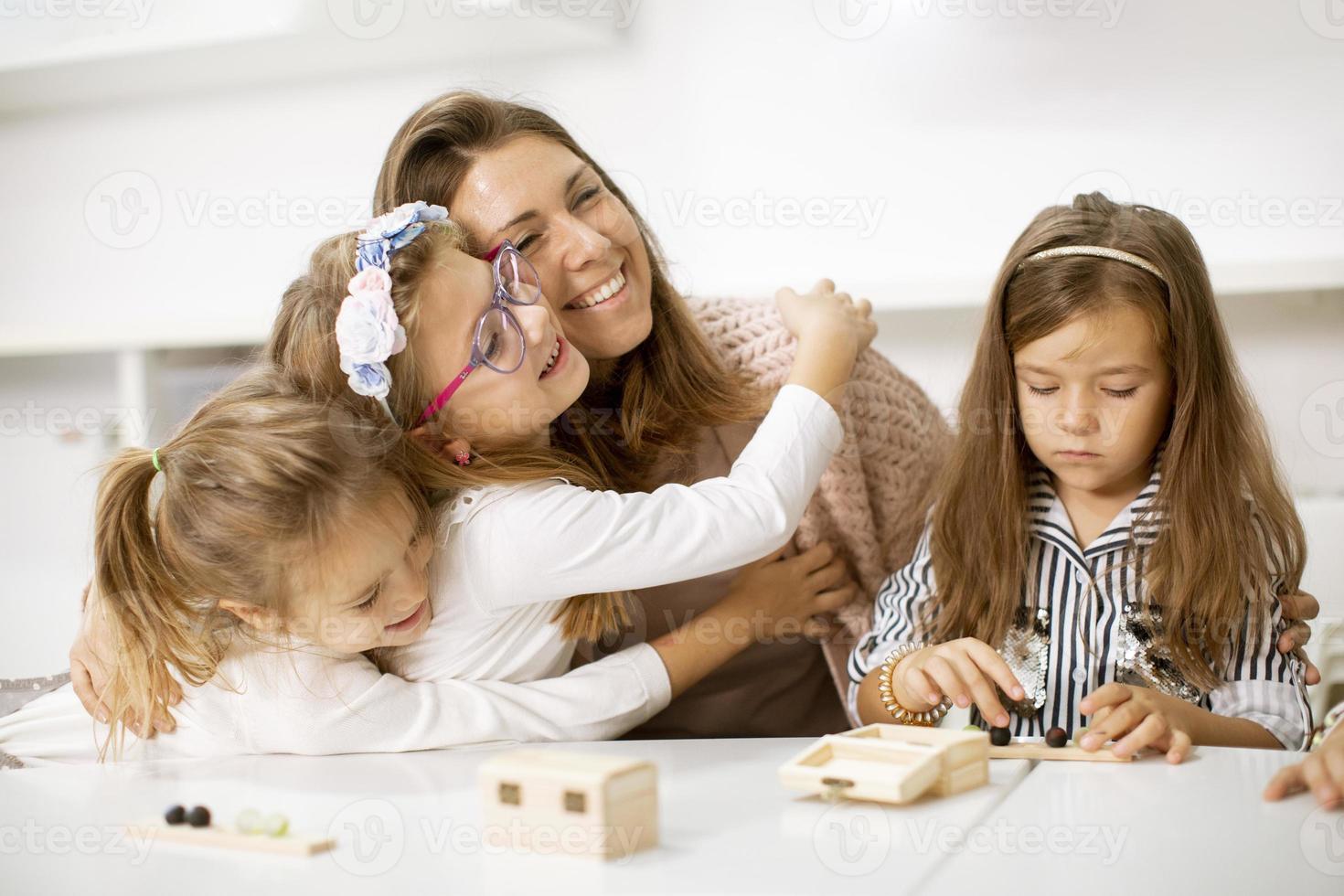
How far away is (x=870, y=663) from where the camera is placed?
1246 millimetres

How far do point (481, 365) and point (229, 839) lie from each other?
45 centimetres

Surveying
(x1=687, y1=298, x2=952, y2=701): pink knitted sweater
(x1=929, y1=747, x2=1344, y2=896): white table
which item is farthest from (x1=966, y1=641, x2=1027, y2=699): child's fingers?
(x1=687, y1=298, x2=952, y2=701): pink knitted sweater

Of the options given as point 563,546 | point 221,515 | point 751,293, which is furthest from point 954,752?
point 751,293

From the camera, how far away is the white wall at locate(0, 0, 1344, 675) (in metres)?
1.92

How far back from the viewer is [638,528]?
1011mm

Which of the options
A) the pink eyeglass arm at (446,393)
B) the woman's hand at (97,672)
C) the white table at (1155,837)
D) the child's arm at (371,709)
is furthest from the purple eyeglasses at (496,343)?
the white table at (1155,837)

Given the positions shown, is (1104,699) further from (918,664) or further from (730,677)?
(730,677)

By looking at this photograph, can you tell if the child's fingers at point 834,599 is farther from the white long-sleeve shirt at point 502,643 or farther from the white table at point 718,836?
the white table at point 718,836

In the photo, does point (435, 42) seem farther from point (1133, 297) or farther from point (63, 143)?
point (1133, 297)

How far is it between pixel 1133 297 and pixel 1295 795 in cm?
49

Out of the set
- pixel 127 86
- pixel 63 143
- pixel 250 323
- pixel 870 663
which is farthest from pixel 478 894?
pixel 63 143

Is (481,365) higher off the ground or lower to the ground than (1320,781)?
higher

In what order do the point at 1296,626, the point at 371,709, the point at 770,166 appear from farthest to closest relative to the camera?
the point at 770,166 → the point at 1296,626 → the point at 371,709

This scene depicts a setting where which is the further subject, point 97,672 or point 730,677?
point 730,677
